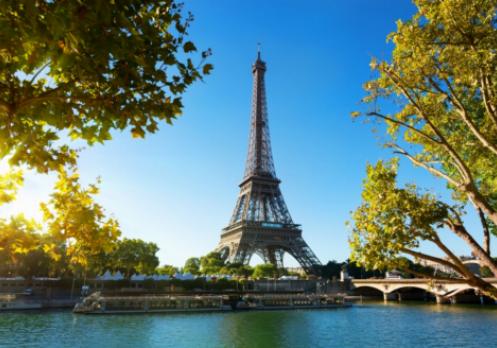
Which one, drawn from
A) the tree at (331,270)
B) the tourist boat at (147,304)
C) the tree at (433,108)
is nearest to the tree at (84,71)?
the tree at (433,108)

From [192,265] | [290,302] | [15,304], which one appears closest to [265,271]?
[290,302]

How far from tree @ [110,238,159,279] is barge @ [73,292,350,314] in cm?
1162

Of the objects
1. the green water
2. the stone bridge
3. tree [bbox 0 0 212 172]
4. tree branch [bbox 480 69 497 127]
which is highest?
tree branch [bbox 480 69 497 127]

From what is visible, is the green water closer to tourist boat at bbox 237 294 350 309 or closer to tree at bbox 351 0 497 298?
tourist boat at bbox 237 294 350 309

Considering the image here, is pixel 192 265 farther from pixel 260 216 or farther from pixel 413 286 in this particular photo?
pixel 413 286

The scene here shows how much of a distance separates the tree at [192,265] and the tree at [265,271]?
71.8 feet

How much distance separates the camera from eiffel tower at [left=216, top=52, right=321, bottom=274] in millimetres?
75312

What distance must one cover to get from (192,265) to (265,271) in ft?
89.4

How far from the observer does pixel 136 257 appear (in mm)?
64500

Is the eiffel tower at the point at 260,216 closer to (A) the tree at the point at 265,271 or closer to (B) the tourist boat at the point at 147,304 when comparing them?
(A) the tree at the point at 265,271

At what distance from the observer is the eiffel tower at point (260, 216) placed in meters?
75.3

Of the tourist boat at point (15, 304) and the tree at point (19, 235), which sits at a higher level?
the tree at point (19, 235)

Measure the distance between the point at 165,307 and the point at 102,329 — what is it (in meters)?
17.7

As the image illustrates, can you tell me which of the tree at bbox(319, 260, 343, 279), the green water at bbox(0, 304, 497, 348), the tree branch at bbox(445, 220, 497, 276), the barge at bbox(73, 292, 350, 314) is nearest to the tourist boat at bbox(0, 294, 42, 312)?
the green water at bbox(0, 304, 497, 348)
